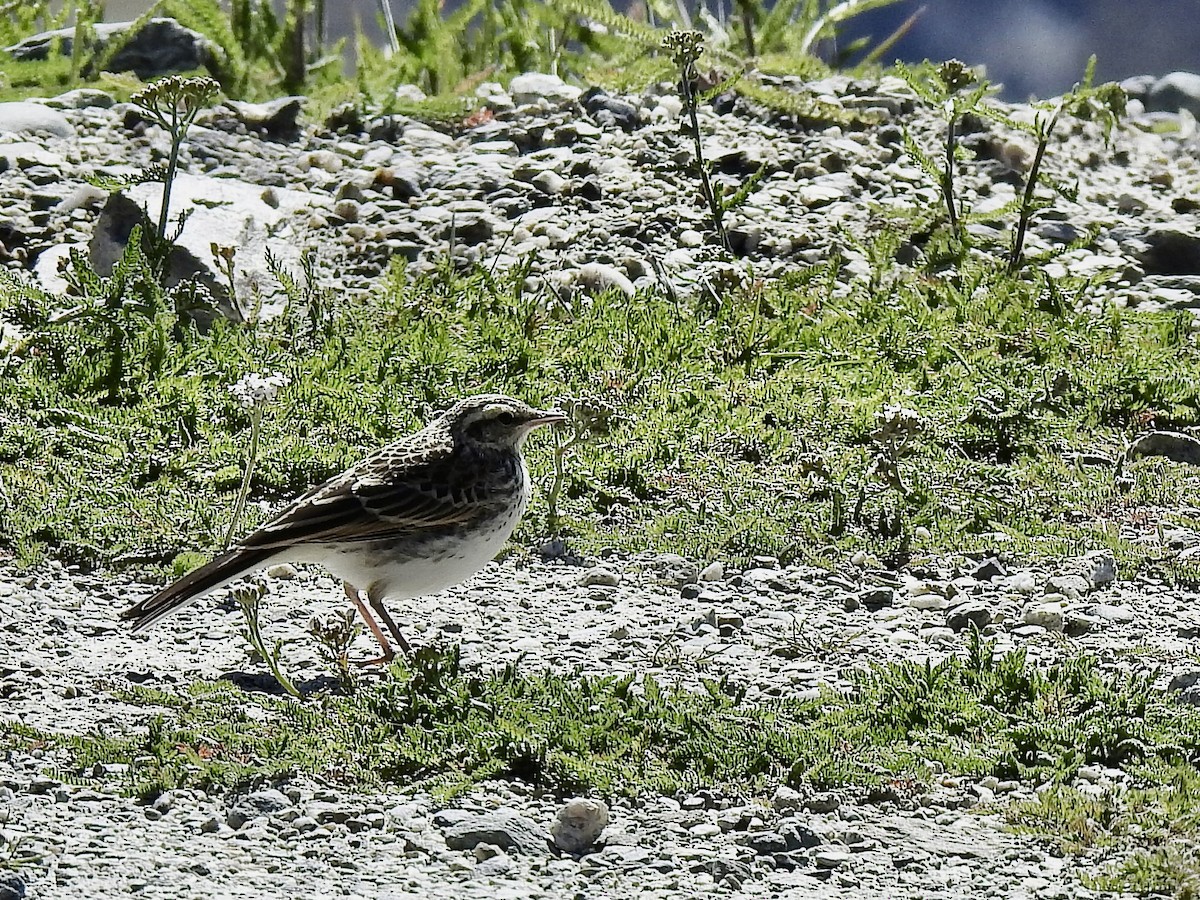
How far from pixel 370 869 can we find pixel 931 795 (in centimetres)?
195

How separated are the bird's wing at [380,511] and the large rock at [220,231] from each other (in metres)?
4.76

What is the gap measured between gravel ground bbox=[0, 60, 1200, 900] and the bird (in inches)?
18.0

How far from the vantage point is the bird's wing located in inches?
272

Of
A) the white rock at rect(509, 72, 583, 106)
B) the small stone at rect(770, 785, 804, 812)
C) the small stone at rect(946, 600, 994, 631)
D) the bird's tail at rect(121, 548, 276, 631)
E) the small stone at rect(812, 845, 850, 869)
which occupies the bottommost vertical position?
the small stone at rect(812, 845, 850, 869)

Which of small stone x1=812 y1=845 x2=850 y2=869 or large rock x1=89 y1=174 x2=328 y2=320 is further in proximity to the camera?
large rock x1=89 y1=174 x2=328 y2=320

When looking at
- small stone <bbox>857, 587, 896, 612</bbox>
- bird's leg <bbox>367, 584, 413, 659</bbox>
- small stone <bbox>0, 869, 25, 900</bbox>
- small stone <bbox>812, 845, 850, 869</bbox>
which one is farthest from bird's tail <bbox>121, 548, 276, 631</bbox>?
small stone <bbox>857, 587, 896, 612</bbox>

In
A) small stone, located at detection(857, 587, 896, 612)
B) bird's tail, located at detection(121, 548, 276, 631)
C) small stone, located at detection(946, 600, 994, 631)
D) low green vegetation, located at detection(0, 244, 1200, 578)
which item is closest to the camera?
bird's tail, located at detection(121, 548, 276, 631)

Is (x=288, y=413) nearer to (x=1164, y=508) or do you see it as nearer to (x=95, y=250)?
(x=95, y=250)

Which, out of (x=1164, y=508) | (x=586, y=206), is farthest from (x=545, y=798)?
(x=586, y=206)

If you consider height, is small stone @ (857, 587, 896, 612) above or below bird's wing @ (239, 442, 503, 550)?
below

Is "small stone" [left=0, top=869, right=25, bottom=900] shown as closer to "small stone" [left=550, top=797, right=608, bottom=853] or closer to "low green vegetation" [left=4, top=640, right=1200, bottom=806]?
"low green vegetation" [left=4, top=640, right=1200, bottom=806]

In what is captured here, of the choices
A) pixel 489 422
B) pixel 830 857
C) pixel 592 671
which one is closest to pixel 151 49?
pixel 489 422

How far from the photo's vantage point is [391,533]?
22.7ft

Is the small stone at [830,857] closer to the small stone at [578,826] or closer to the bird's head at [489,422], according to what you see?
the small stone at [578,826]
